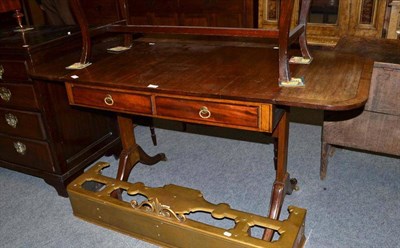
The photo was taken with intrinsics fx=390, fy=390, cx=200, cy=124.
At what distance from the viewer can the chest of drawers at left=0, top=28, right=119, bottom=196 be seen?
2.09 meters

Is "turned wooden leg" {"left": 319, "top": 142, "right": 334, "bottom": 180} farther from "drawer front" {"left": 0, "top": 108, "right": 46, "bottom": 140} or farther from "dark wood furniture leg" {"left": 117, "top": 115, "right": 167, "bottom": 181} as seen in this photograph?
"drawer front" {"left": 0, "top": 108, "right": 46, "bottom": 140}

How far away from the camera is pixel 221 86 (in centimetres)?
153

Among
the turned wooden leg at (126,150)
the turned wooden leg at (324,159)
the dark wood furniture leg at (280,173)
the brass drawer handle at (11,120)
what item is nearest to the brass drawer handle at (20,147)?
the brass drawer handle at (11,120)

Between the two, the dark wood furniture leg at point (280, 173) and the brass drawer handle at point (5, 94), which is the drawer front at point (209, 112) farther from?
the brass drawer handle at point (5, 94)

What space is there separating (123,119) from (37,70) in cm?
58

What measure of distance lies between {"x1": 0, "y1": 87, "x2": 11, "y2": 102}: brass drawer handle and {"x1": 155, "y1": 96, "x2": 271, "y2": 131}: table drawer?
1084 mm

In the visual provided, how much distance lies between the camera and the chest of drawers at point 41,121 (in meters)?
2.09

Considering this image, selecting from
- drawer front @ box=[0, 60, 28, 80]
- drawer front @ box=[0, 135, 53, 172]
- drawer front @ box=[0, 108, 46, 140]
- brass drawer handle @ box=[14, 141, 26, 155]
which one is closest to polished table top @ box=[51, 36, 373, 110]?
drawer front @ box=[0, 60, 28, 80]

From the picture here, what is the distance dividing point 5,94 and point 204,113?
52.6 inches

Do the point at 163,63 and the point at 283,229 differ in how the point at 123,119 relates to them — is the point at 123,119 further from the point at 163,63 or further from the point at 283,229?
the point at 283,229

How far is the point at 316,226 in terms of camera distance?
204 cm

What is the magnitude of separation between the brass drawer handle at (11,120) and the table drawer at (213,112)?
1109mm

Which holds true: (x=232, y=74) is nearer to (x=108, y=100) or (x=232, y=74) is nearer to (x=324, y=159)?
(x=108, y=100)

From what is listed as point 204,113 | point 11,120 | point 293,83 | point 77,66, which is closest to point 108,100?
point 77,66
